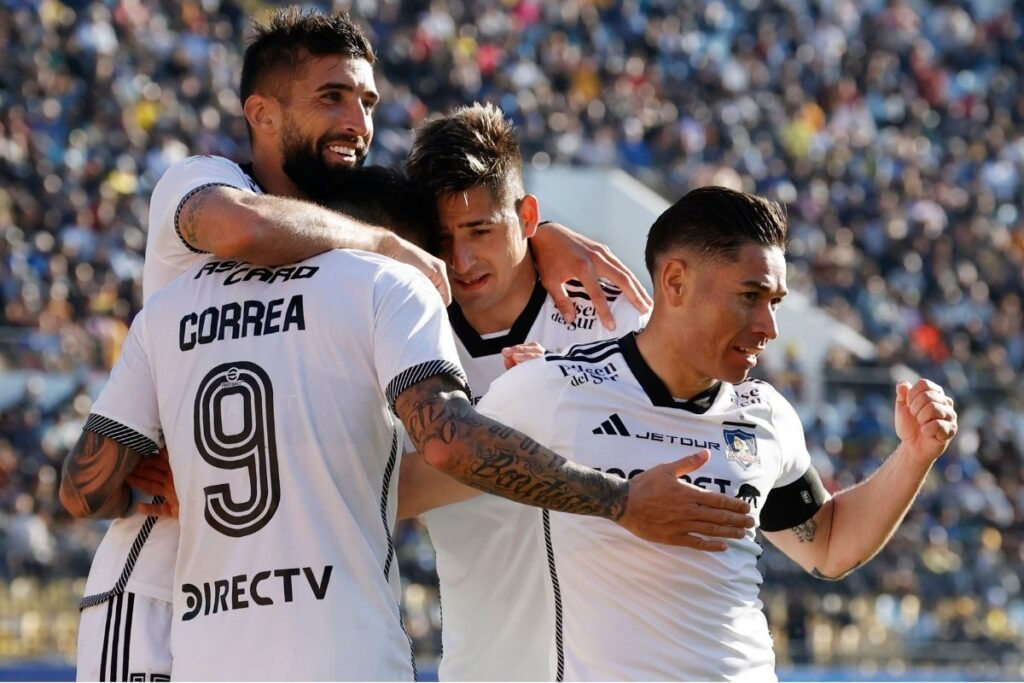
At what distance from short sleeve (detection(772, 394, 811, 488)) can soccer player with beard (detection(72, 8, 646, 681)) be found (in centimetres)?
91

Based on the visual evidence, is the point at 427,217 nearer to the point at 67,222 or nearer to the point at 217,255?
the point at 217,255

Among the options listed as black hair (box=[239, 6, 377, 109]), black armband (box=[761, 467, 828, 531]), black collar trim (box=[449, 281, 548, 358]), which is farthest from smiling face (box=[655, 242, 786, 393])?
black hair (box=[239, 6, 377, 109])

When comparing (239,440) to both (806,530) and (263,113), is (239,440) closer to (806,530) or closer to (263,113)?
(263,113)

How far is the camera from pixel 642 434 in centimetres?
431

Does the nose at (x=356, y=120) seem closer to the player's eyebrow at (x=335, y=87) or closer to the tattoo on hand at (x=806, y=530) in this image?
the player's eyebrow at (x=335, y=87)

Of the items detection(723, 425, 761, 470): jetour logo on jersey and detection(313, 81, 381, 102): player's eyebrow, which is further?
detection(313, 81, 381, 102): player's eyebrow

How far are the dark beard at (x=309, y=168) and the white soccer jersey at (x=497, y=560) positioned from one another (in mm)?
793

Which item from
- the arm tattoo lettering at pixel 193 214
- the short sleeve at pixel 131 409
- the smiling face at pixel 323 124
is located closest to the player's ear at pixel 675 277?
the smiling face at pixel 323 124

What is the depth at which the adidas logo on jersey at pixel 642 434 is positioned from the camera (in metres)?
4.30

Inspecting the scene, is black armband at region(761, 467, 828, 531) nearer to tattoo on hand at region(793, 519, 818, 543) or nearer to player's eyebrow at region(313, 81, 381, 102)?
tattoo on hand at region(793, 519, 818, 543)

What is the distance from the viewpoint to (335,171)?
15.8ft

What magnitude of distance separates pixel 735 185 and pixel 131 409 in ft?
61.7

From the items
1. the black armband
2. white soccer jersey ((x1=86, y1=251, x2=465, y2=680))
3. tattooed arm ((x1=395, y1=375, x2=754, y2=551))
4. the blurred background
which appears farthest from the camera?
the blurred background

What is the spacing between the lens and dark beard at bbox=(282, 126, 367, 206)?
15.7ft
